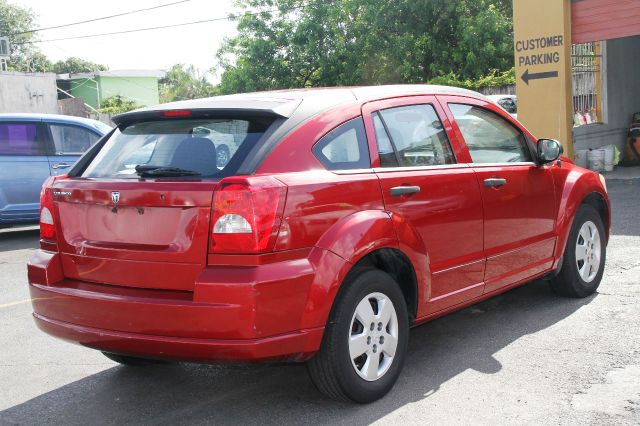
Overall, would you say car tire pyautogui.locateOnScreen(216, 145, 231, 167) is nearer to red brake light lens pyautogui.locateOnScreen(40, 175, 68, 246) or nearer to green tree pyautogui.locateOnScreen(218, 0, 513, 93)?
red brake light lens pyautogui.locateOnScreen(40, 175, 68, 246)

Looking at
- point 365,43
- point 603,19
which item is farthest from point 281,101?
point 365,43

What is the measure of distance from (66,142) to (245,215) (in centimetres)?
834

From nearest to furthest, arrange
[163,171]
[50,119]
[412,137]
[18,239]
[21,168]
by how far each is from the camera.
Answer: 1. [163,171]
2. [412,137]
3. [21,168]
4. [50,119]
5. [18,239]

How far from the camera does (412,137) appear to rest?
4.63 metres

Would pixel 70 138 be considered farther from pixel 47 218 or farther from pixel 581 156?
pixel 581 156

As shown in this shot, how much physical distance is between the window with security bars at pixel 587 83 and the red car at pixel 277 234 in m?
11.7

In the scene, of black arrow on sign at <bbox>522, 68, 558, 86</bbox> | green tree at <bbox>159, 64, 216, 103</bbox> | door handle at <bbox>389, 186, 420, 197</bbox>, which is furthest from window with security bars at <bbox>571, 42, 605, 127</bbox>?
green tree at <bbox>159, 64, 216, 103</bbox>

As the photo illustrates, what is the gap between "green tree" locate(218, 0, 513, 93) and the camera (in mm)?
25047

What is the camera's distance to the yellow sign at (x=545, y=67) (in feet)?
46.5

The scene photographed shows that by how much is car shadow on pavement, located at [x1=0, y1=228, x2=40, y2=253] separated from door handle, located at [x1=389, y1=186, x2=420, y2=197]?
736cm

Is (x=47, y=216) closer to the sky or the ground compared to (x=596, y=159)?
closer to the sky

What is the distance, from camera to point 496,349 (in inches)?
194

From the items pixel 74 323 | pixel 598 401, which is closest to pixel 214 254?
pixel 74 323

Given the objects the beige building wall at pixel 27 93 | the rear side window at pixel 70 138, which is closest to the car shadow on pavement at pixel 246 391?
the rear side window at pixel 70 138
